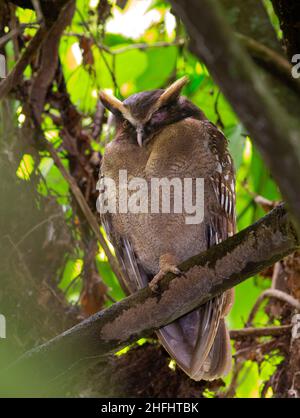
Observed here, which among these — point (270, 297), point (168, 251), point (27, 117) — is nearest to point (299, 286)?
point (270, 297)

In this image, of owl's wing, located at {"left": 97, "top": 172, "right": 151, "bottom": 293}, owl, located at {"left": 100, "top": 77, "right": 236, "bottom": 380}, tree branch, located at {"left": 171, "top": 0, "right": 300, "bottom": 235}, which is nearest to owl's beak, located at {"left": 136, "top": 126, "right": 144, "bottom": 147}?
owl, located at {"left": 100, "top": 77, "right": 236, "bottom": 380}

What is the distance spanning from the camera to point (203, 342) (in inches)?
124

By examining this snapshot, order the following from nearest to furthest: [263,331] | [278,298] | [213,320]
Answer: [213,320] → [263,331] → [278,298]

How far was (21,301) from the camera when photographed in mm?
3648

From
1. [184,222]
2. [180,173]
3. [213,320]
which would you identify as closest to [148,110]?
[180,173]

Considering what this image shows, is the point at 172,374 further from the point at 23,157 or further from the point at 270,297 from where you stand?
the point at 23,157

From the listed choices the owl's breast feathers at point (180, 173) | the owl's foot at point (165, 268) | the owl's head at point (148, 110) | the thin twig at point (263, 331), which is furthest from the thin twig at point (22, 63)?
the thin twig at point (263, 331)

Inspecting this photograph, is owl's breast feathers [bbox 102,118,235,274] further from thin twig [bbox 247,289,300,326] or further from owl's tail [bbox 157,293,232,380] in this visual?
thin twig [bbox 247,289,300,326]

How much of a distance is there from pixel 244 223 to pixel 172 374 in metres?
1.31

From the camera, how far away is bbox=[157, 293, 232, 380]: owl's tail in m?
3.13

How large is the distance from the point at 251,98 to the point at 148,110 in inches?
89.2

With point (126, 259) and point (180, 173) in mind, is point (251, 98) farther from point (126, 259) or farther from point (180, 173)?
point (126, 259)

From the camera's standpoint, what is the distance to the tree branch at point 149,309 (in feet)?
7.76

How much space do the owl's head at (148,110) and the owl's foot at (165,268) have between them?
557 mm
